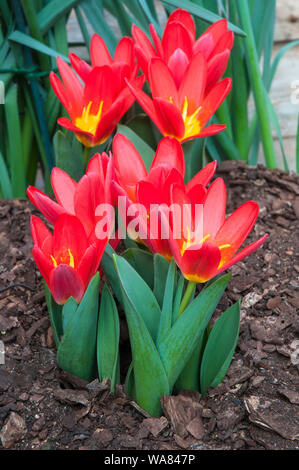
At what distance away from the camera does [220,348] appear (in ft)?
2.58

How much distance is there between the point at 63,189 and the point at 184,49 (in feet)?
1.15

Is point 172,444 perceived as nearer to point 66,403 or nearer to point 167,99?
point 66,403

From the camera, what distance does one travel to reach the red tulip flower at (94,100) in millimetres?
866

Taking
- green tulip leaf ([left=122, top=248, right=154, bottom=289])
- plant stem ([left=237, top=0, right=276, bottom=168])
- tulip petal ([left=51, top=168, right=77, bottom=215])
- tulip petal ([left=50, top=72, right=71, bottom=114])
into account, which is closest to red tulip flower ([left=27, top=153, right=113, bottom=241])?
tulip petal ([left=51, top=168, right=77, bottom=215])

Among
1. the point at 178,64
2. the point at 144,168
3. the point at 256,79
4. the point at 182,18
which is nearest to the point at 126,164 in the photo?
the point at 144,168

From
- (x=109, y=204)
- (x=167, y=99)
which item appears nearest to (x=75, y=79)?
(x=167, y=99)

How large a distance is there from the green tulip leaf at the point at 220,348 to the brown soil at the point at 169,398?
0.02 meters

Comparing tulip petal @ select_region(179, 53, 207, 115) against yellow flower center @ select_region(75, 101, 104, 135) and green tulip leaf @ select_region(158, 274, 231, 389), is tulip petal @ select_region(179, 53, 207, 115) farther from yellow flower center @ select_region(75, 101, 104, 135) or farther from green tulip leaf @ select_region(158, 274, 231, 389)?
green tulip leaf @ select_region(158, 274, 231, 389)

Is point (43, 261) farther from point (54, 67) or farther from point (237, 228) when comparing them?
point (54, 67)

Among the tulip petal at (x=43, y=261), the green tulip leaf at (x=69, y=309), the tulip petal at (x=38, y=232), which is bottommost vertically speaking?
the green tulip leaf at (x=69, y=309)

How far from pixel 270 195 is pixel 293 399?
0.56m

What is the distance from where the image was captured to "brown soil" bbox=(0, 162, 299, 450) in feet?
2.33

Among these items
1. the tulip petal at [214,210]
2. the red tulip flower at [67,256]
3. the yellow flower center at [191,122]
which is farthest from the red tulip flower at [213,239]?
the yellow flower center at [191,122]

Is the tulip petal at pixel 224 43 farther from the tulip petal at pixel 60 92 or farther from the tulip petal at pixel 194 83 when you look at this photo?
the tulip petal at pixel 60 92
